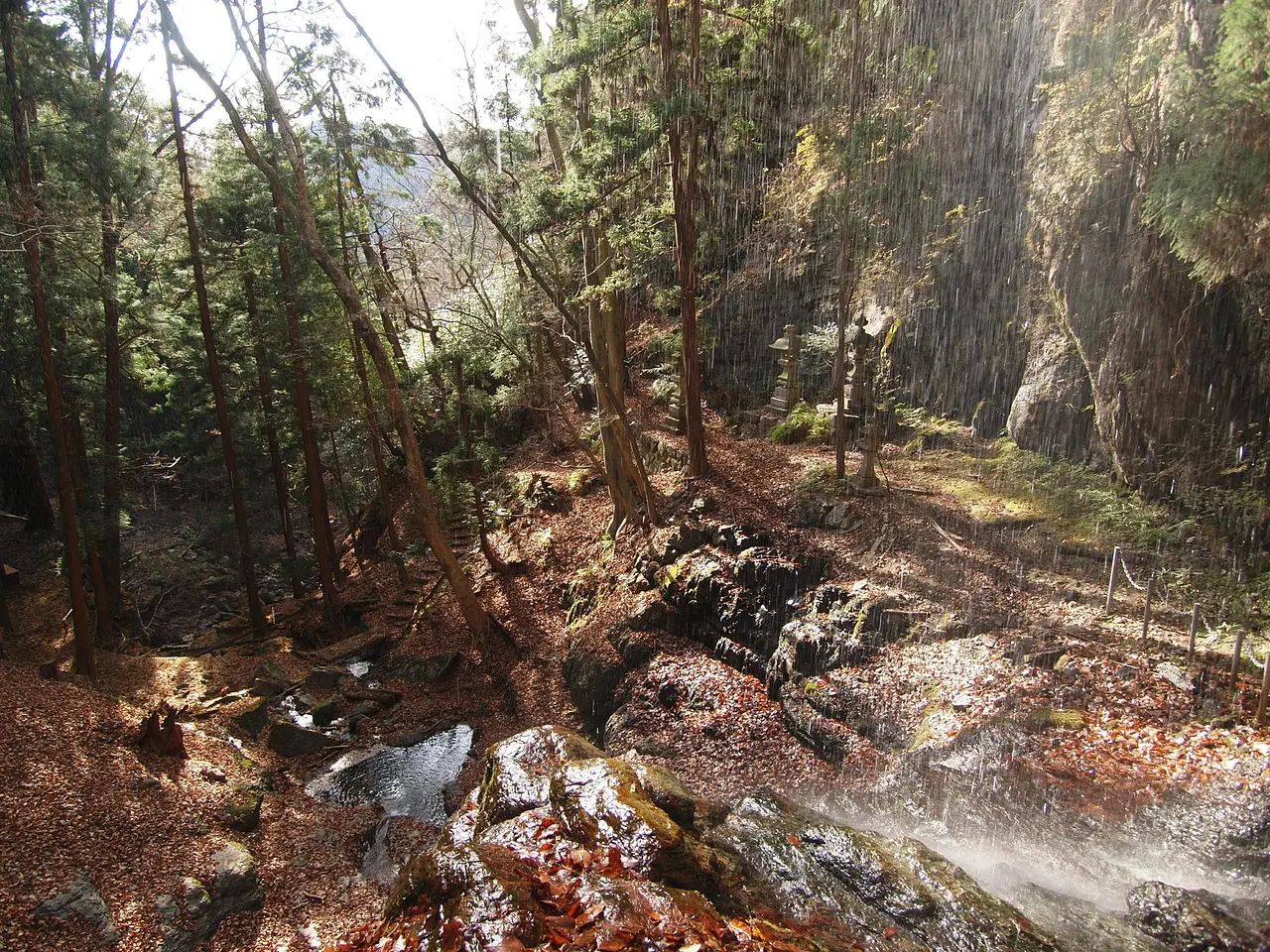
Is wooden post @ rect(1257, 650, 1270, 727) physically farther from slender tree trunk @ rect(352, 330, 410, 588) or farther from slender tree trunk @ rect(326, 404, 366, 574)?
slender tree trunk @ rect(326, 404, 366, 574)

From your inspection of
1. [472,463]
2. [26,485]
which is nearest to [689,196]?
Answer: [472,463]

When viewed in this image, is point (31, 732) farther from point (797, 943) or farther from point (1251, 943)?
point (1251, 943)

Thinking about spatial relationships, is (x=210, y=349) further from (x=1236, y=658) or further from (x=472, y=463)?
(x=1236, y=658)

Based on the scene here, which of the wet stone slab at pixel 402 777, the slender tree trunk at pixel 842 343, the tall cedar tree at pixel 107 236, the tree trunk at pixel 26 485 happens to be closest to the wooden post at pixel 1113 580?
the slender tree trunk at pixel 842 343

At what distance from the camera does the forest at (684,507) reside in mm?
6613

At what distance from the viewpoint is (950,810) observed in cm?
764

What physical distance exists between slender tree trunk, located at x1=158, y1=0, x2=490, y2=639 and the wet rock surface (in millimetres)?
6765

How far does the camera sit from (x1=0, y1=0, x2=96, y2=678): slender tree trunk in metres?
10.4

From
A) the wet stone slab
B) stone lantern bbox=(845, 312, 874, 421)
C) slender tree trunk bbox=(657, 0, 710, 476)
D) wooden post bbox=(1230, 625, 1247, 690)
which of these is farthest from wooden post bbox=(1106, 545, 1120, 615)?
the wet stone slab

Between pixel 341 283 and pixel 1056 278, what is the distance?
41.9 ft

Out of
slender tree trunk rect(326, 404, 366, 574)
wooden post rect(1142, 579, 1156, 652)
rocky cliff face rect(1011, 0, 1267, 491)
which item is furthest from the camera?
slender tree trunk rect(326, 404, 366, 574)

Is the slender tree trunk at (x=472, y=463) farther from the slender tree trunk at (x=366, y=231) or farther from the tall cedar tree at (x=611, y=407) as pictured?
the tall cedar tree at (x=611, y=407)

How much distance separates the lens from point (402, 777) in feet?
35.0

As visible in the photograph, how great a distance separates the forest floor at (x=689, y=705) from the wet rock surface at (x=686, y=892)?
5.18 ft
